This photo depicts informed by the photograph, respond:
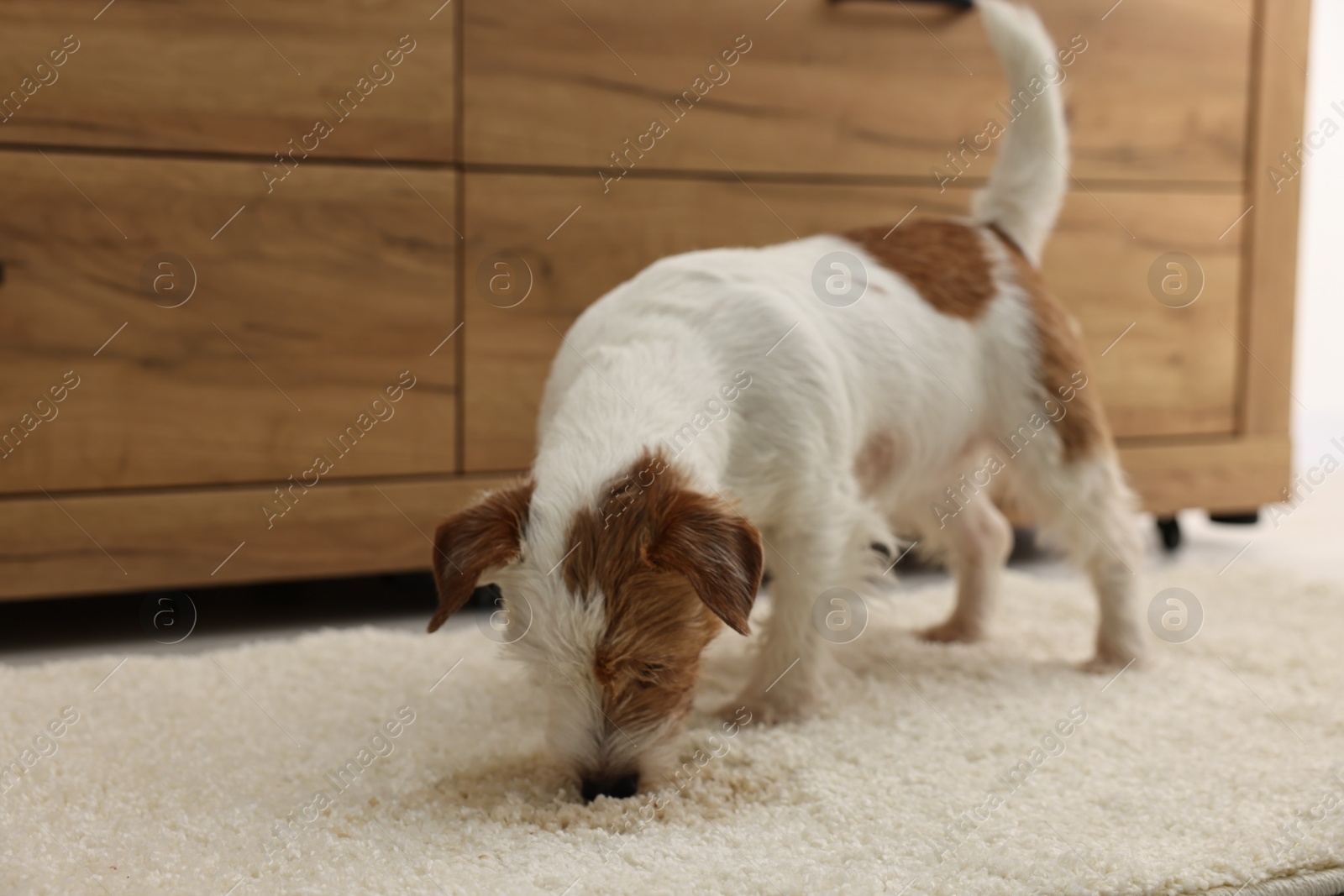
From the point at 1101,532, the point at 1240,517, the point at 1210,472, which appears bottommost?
the point at 1240,517

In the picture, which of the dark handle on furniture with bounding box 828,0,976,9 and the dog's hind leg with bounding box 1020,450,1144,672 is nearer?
the dog's hind leg with bounding box 1020,450,1144,672

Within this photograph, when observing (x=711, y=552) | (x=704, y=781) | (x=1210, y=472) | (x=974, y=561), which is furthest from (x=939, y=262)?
(x=1210, y=472)

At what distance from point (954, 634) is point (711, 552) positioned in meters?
1.15

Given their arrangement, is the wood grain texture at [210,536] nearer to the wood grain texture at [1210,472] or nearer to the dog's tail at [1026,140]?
the dog's tail at [1026,140]

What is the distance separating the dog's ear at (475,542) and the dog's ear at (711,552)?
18cm

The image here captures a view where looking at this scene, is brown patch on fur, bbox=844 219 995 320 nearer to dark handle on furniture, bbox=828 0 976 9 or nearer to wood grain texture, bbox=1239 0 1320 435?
dark handle on furniture, bbox=828 0 976 9

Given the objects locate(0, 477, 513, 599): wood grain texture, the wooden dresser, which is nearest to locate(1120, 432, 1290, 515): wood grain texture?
the wooden dresser

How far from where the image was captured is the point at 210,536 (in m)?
2.36

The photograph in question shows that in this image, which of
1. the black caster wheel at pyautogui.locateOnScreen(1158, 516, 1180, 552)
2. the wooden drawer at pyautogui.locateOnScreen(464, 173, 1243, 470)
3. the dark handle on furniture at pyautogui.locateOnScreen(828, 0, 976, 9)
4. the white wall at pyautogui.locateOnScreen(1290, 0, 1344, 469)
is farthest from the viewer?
the white wall at pyautogui.locateOnScreen(1290, 0, 1344, 469)

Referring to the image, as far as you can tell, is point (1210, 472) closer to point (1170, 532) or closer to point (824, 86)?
→ point (1170, 532)

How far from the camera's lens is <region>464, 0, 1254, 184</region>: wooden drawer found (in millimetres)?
2439

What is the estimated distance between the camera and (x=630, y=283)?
1951 millimetres

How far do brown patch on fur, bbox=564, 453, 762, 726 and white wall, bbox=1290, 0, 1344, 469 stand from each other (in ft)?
10.5

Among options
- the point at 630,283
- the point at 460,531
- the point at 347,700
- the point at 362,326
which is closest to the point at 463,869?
the point at 460,531
